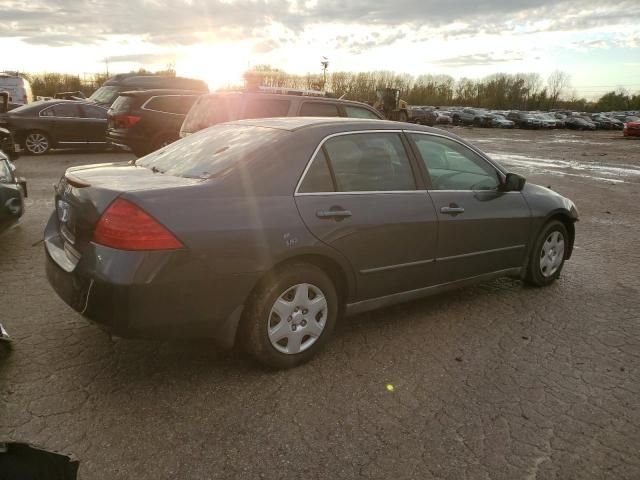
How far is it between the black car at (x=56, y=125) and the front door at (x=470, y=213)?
12.2 meters

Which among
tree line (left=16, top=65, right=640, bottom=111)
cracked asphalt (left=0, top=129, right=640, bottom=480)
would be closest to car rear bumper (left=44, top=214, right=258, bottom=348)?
cracked asphalt (left=0, top=129, right=640, bottom=480)

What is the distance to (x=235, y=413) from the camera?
9.38 ft

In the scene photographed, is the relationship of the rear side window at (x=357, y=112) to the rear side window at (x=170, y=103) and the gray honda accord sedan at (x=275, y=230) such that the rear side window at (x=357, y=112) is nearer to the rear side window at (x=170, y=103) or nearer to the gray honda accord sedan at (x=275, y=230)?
the gray honda accord sedan at (x=275, y=230)

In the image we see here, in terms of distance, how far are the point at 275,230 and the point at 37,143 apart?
1285 centimetres

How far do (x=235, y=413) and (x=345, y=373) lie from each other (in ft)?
2.61

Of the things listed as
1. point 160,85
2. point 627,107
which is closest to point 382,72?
point 627,107

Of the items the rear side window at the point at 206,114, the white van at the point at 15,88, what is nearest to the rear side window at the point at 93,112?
the white van at the point at 15,88

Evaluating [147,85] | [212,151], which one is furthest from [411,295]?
[147,85]

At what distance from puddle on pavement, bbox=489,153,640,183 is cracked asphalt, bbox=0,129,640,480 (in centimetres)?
1191

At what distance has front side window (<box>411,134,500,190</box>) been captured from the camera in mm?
4133

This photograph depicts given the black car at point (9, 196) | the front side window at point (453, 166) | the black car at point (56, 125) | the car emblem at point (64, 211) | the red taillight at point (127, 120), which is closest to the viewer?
the car emblem at point (64, 211)

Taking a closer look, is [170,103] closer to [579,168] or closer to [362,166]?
[362,166]

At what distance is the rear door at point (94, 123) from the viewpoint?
14055 mm

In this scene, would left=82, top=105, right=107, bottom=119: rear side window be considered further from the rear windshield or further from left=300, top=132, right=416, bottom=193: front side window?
left=300, top=132, right=416, bottom=193: front side window
